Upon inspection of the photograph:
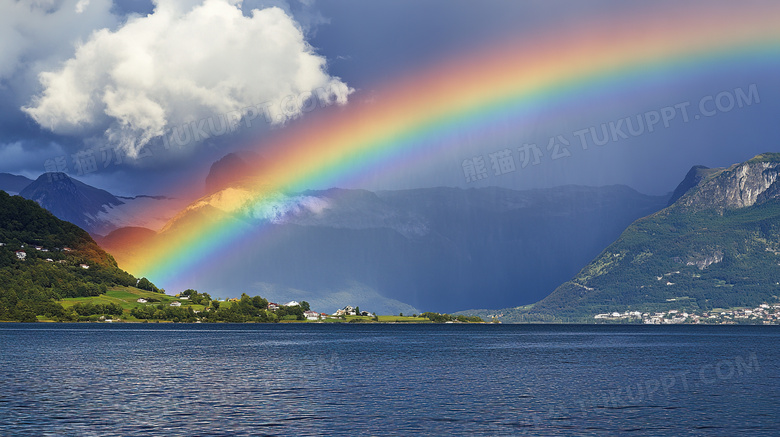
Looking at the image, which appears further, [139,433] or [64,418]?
[64,418]

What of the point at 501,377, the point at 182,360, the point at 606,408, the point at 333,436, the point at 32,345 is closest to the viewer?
the point at 333,436

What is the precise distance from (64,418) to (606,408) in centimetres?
4997

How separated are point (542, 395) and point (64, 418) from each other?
49.6 m

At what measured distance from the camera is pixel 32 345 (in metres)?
163

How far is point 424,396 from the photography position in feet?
250

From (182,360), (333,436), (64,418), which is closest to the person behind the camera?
(333,436)

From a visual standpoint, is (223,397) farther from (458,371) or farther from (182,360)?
(182,360)

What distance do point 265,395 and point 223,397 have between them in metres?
4.73

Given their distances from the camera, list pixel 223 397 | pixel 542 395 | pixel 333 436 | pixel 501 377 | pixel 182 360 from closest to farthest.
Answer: pixel 333 436, pixel 223 397, pixel 542 395, pixel 501 377, pixel 182 360

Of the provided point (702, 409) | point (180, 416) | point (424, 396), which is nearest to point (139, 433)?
point (180, 416)

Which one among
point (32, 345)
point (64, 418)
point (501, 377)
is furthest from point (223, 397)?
point (32, 345)

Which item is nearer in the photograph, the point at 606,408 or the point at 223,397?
the point at 606,408

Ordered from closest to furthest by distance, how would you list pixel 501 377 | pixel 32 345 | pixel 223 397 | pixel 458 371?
1. pixel 223 397
2. pixel 501 377
3. pixel 458 371
4. pixel 32 345

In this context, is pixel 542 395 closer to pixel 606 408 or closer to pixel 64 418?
pixel 606 408
